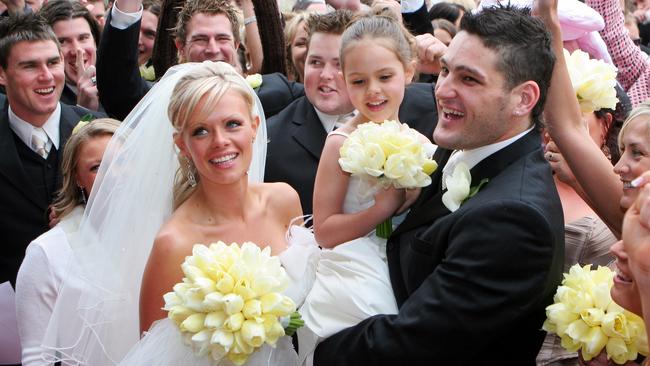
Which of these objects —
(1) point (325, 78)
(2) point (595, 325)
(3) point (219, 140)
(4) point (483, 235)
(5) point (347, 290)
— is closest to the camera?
(4) point (483, 235)

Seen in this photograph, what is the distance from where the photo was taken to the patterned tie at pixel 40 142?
5.55 meters

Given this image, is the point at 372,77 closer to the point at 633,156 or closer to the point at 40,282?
the point at 633,156

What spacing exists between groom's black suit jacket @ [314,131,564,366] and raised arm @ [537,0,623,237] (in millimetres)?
336

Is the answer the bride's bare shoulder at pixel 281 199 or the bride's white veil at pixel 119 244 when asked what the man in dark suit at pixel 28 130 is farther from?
the bride's bare shoulder at pixel 281 199

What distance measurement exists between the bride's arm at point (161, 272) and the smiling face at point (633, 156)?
6.25 ft

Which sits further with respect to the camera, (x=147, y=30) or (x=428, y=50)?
(x=147, y=30)

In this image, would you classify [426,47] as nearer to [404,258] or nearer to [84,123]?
[84,123]

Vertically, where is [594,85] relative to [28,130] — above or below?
above

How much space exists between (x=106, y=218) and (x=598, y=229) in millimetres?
2368

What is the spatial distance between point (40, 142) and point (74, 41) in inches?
62.5

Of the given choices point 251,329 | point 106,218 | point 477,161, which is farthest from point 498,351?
point 106,218

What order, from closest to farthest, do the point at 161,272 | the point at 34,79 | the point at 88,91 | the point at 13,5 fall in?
the point at 161,272
the point at 34,79
the point at 88,91
the point at 13,5

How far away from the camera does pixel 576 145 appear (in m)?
3.74

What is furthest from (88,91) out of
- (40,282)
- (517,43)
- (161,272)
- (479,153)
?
(517,43)
